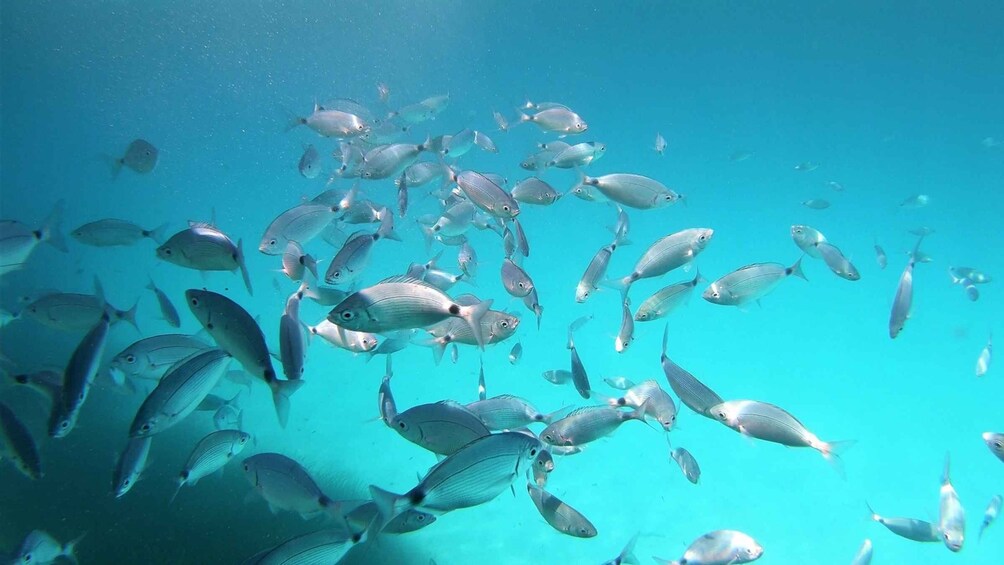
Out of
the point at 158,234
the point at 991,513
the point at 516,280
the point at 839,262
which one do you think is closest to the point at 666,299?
the point at 516,280

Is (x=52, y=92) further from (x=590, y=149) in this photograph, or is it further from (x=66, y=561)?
(x=590, y=149)

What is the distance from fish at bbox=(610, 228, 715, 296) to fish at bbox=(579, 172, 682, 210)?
20.3 inches

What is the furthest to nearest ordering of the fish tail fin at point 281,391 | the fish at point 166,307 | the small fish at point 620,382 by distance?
the small fish at point 620,382, the fish at point 166,307, the fish tail fin at point 281,391

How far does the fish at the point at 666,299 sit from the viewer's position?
3619mm

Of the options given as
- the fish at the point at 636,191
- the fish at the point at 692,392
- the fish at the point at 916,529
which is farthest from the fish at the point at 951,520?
the fish at the point at 636,191

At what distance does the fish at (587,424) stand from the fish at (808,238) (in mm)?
3545

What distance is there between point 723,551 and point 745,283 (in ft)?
6.03

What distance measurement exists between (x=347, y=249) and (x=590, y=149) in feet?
9.04

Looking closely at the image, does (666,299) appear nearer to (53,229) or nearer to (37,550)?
(37,550)

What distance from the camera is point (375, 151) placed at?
4.36m

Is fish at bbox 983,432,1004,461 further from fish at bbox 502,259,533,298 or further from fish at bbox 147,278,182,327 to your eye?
fish at bbox 147,278,182,327

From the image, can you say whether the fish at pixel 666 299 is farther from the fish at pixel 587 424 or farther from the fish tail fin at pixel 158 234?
the fish tail fin at pixel 158 234

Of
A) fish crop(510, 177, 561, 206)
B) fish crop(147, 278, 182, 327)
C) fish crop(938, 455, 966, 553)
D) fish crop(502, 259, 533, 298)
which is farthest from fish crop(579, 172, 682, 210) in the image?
fish crop(147, 278, 182, 327)

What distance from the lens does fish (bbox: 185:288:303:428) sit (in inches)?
80.1
